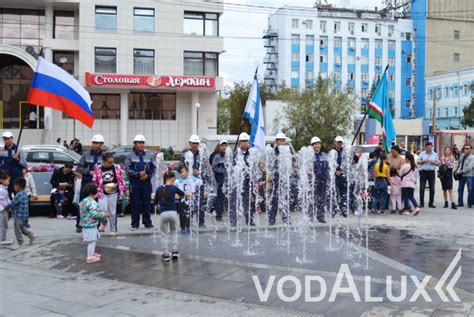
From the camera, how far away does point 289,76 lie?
82500mm

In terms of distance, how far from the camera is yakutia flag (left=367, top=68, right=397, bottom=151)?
1585 centimetres

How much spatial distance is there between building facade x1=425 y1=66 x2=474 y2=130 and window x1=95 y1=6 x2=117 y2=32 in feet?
122

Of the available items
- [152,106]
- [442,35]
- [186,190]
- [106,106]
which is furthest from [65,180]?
[442,35]

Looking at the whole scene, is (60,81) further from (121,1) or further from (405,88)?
(405,88)

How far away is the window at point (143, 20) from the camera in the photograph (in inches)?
1454

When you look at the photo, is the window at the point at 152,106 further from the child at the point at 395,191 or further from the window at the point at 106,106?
the child at the point at 395,191

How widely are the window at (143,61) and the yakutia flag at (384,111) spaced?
76.5 feet

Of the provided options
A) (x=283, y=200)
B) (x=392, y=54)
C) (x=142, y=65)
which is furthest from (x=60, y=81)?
(x=392, y=54)

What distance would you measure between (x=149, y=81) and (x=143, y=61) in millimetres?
1932

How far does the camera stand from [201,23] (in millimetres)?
37750

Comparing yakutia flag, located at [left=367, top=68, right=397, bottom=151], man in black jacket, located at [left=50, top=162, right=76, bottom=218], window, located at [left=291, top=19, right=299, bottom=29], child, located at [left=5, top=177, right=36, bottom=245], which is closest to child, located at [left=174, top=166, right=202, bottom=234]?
child, located at [left=5, top=177, right=36, bottom=245]

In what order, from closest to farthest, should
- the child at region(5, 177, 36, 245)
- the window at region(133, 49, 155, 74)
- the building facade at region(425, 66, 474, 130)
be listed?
the child at region(5, 177, 36, 245), the window at region(133, 49, 155, 74), the building facade at region(425, 66, 474, 130)

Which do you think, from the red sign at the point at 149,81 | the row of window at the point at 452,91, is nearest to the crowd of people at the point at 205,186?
the red sign at the point at 149,81

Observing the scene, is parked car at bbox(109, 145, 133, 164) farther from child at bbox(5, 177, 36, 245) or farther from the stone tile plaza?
child at bbox(5, 177, 36, 245)
